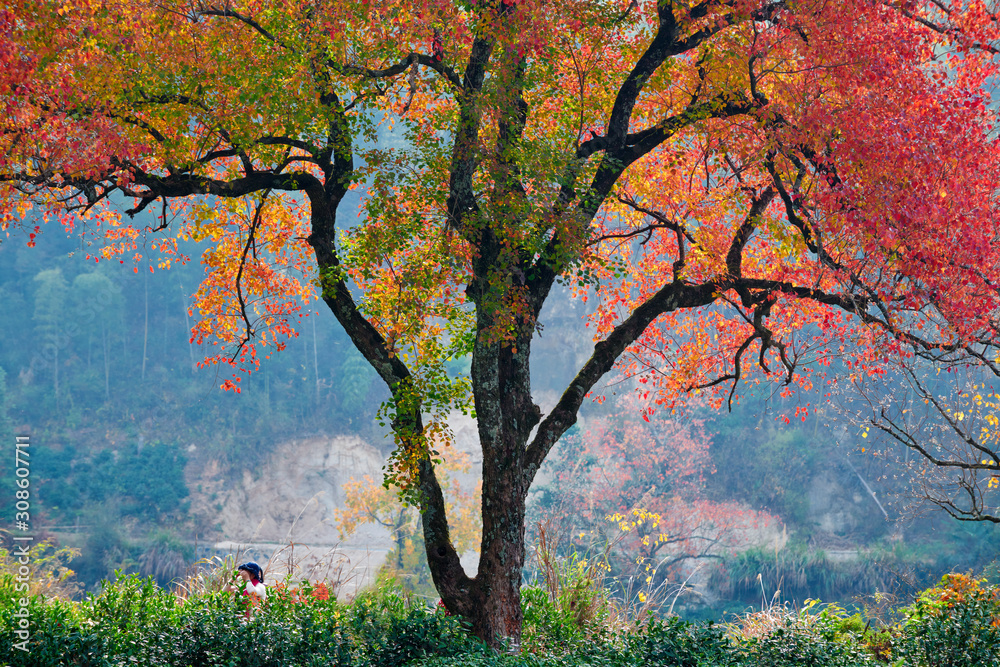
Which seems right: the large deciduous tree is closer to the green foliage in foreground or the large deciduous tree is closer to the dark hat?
the green foliage in foreground

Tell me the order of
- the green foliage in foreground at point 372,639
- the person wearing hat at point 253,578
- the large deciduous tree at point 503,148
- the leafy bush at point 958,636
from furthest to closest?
the person wearing hat at point 253,578, the leafy bush at point 958,636, the large deciduous tree at point 503,148, the green foliage in foreground at point 372,639

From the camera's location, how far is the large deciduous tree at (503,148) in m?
4.44

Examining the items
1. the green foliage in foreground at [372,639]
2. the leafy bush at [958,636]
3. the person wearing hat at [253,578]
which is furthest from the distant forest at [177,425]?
the green foliage in foreground at [372,639]

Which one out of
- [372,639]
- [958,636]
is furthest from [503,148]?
[958,636]

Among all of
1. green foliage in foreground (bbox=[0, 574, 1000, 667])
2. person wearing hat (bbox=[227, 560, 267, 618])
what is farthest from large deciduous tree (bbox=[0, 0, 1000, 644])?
person wearing hat (bbox=[227, 560, 267, 618])

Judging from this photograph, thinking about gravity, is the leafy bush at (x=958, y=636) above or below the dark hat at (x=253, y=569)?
below

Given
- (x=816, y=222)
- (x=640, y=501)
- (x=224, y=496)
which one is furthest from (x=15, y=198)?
(x=224, y=496)

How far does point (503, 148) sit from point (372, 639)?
3.46m

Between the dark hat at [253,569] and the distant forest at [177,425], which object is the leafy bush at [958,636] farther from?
the distant forest at [177,425]

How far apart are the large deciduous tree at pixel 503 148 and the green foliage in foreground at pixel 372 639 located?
0.60 m

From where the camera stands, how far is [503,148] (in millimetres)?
5098

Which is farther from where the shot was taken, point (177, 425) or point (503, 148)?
point (177, 425)

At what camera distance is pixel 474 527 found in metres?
17.5

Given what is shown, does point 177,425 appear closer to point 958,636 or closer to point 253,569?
point 253,569
